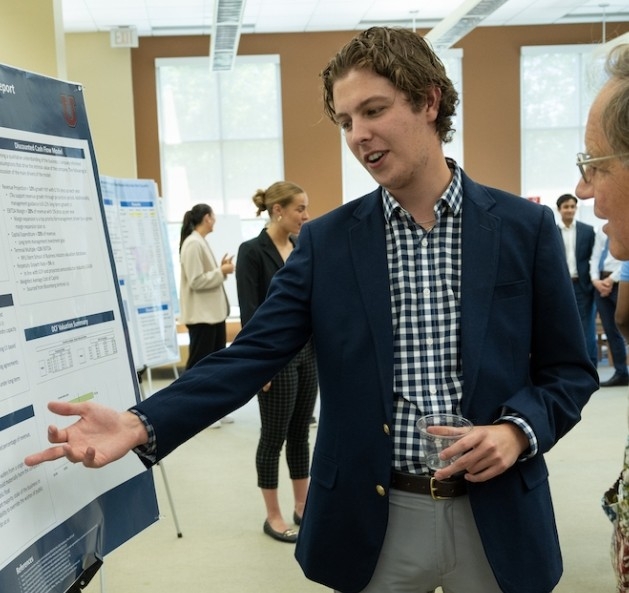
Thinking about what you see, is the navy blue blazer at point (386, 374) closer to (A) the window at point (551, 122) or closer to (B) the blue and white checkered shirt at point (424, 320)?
(B) the blue and white checkered shirt at point (424, 320)

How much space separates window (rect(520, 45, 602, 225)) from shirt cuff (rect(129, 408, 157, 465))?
29.8ft

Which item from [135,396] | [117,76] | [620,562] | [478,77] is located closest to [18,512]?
[135,396]

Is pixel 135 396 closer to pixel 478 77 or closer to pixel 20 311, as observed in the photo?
pixel 20 311

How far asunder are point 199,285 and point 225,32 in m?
3.00

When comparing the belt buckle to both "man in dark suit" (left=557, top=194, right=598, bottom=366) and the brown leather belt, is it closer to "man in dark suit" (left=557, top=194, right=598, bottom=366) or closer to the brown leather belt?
the brown leather belt

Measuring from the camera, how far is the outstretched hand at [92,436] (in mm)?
1213

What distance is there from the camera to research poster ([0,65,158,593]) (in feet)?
4.42

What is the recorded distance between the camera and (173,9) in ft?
26.4

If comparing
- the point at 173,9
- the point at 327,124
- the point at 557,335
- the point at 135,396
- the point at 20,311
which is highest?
the point at 173,9

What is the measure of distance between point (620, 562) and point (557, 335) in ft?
1.37

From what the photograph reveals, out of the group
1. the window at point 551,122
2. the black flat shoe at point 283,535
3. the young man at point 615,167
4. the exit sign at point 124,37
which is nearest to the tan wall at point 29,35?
the black flat shoe at point 283,535

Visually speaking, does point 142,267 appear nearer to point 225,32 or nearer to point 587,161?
point 587,161

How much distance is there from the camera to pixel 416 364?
4.58ft

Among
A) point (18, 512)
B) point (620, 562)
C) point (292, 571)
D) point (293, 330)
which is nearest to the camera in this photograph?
point (620, 562)
